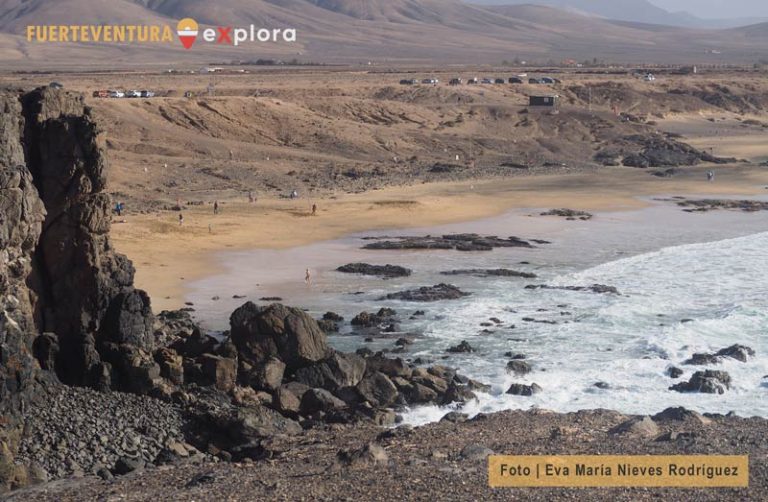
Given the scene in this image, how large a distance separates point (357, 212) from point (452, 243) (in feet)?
27.0

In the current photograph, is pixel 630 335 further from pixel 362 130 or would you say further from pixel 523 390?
pixel 362 130

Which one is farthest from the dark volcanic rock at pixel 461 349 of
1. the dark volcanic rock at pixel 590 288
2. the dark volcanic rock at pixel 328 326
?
the dark volcanic rock at pixel 590 288

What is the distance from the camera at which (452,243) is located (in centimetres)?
4581

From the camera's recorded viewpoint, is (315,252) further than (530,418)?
Yes

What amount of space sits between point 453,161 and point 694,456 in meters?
51.2

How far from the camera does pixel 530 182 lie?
6669 cm

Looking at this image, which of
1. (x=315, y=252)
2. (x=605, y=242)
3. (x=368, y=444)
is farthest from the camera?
(x=605, y=242)

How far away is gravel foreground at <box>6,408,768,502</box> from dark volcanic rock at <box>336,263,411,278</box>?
14584mm

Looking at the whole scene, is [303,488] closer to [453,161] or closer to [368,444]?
[368,444]

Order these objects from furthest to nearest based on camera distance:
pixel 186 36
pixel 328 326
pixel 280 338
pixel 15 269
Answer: pixel 186 36
pixel 328 326
pixel 280 338
pixel 15 269

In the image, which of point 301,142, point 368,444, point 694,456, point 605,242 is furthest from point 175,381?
point 301,142

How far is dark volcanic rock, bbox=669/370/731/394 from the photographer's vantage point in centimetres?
2858

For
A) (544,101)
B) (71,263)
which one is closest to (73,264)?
(71,263)

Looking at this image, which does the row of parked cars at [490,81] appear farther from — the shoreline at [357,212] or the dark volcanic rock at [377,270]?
the dark volcanic rock at [377,270]
